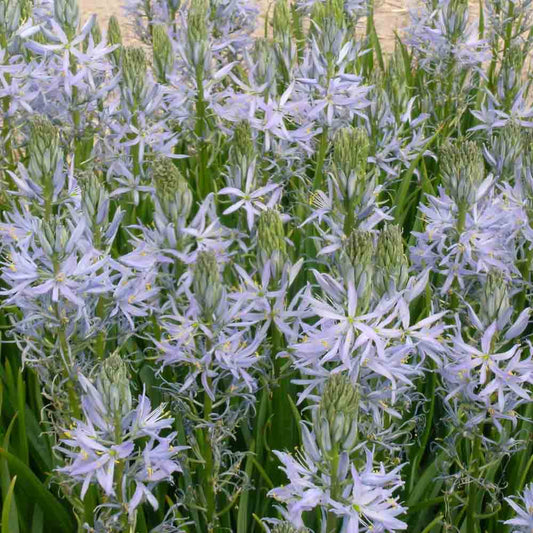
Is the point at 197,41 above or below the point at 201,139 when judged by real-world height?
above

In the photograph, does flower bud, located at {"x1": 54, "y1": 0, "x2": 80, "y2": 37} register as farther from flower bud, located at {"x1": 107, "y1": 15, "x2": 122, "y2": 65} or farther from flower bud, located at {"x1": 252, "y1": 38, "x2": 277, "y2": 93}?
flower bud, located at {"x1": 252, "y1": 38, "x2": 277, "y2": 93}

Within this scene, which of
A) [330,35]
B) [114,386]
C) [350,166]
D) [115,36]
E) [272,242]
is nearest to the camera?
[114,386]

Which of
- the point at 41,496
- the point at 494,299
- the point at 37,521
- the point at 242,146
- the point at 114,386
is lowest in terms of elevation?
the point at 37,521

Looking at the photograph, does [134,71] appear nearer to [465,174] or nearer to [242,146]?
[242,146]

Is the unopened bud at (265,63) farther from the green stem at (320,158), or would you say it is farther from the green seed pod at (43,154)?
the green seed pod at (43,154)

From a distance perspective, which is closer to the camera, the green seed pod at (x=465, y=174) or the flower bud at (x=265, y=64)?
the green seed pod at (x=465, y=174)

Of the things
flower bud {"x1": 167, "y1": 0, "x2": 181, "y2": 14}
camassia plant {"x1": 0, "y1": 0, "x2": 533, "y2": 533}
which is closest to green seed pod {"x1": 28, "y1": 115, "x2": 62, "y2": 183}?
camassia plant {"x1": 0, "y1": 0, "x2": 533, "y2": 533}

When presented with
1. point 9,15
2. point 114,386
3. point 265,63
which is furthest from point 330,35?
point 114,386

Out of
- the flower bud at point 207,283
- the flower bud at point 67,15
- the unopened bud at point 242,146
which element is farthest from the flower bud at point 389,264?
the flower bud at point 67,15
